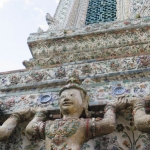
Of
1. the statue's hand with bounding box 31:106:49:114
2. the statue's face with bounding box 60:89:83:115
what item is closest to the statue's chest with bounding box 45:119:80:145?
the statue's face with bounding box 60:89:83:115

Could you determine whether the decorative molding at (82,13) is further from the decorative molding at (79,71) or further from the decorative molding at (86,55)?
the decorative molding at (79,71)

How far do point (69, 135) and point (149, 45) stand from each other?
8.12ft

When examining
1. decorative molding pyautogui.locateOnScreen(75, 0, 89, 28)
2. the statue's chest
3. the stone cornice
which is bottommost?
the statue's chest

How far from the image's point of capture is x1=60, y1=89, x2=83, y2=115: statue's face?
294 centimetres

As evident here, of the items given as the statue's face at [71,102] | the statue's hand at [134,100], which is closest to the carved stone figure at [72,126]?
the statue's face at [71,102]

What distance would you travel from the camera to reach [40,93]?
12.3 ft

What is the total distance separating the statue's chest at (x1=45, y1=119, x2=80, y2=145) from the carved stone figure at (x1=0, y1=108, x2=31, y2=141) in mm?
514

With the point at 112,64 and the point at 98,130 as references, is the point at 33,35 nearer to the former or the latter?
the point at 112,64

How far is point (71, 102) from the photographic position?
2.99 m

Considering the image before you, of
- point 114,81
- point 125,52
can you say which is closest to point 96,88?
point 114,81

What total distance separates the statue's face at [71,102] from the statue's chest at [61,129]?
19 centimetres

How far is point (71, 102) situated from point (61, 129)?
0.38m

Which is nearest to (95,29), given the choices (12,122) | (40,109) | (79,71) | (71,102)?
(79,71)

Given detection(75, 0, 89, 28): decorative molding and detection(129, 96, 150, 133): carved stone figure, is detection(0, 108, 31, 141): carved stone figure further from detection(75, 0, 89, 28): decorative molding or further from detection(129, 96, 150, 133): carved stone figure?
detection(75, 0, 89, 28): decorative molding
